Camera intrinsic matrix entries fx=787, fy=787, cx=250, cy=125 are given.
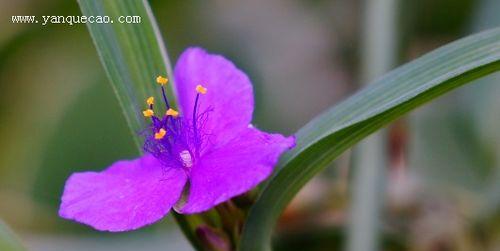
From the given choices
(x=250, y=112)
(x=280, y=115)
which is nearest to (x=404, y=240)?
(x=280, y=115)

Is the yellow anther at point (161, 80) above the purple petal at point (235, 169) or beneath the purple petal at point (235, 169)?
above

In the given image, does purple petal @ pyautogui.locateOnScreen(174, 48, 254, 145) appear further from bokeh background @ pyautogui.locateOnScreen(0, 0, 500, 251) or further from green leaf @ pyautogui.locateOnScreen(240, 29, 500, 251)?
bokeh background @ pyautogui.locateOnScreen(0, 0, 500, 251)

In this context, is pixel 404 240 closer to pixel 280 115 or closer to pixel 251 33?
pixel 280 115

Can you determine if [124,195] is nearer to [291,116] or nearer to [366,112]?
[366,112]

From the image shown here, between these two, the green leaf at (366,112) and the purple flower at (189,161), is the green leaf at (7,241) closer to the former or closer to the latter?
the purple flower at (189,161)

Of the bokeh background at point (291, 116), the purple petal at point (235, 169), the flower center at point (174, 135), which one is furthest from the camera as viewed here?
the bokeh background at point (291, 116)

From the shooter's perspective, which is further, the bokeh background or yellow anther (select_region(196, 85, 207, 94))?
the bokeh background

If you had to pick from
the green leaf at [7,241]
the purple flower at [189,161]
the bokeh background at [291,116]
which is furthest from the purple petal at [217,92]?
the bokeh background at [291,116]

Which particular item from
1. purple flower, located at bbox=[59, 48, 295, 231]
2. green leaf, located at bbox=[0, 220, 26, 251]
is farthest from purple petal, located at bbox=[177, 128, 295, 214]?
green leaf, located at bbox=[0, 220, 26, 251]
